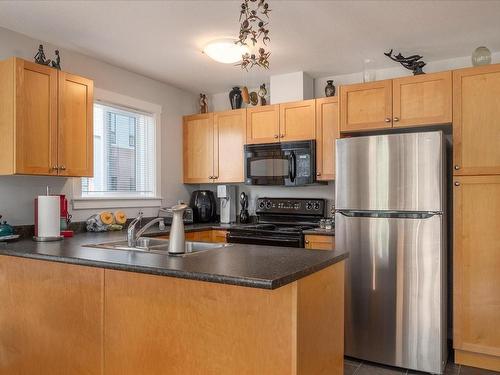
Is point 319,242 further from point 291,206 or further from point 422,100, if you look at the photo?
point 422,100

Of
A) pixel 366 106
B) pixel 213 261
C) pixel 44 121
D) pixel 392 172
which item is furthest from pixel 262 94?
pixel 213 261

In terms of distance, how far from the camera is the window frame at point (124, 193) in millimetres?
3398

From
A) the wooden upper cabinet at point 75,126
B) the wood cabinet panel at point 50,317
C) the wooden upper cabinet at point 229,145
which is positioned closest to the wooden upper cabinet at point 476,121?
the wooden upper cabinet at point 229,145

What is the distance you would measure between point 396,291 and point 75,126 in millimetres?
2639

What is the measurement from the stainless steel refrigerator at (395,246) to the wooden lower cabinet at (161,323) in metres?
1.00

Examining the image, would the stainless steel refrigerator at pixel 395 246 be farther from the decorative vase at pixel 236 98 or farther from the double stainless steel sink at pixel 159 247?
the decorative vase at pixel 236 98

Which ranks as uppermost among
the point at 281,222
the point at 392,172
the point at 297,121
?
the point at 297,121

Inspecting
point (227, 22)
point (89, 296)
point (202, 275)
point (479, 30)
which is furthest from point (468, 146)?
point (89, 296)

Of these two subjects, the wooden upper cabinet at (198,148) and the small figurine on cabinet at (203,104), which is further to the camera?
the small figurine on cabinet at (203,104)

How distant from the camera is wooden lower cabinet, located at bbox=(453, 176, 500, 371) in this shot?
2.79m

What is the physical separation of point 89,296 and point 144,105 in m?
2.42

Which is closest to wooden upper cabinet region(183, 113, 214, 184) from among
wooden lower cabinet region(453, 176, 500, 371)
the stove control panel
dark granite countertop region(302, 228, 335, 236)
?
the stove control panel

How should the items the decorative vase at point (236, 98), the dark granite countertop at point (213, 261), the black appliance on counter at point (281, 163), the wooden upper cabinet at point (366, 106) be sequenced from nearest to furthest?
the dark granite countertop at point (213, 261), the wooden upper cabinet at point (366, 106), the black appliance on counter at point (281, 163), the decorative vase at point (236, 98)

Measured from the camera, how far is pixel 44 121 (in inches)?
109
